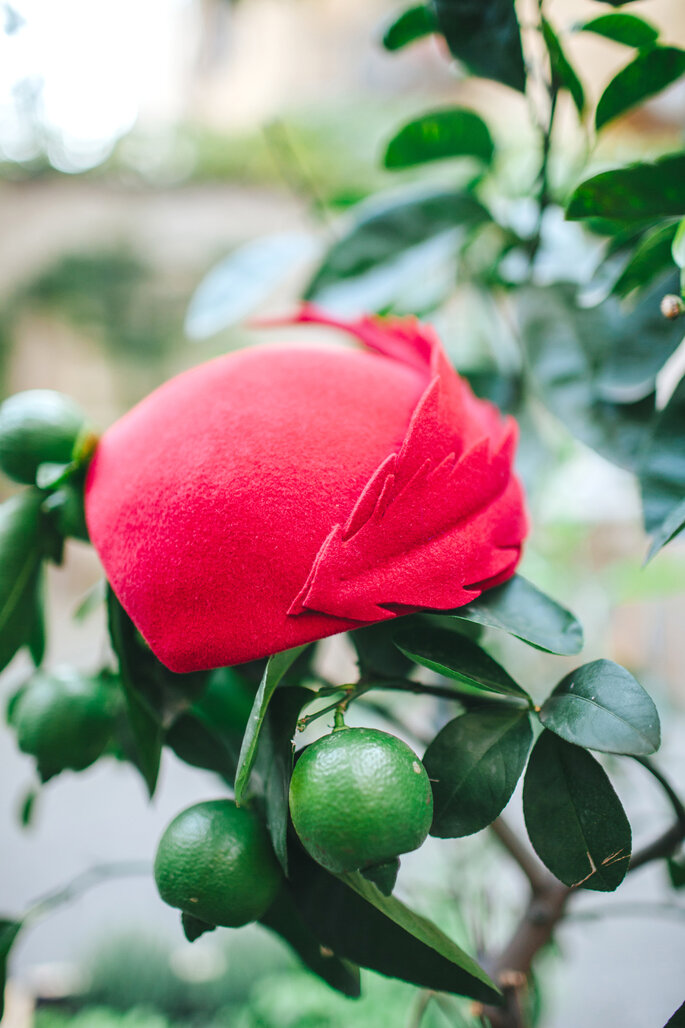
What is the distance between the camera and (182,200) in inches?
98.3

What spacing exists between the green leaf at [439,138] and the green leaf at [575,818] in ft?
1.48

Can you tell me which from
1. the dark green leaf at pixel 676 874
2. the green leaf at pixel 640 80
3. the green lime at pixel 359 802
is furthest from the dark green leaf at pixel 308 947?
the green leaf at pixel 640 80

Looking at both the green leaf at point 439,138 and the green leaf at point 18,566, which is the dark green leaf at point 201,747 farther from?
the green leaf at point 439,138

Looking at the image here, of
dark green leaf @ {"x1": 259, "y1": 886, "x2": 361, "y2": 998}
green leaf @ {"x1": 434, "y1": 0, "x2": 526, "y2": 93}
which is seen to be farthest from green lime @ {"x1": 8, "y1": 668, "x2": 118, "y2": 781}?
green leaf @ {"x1": 434, "y1": 0, "x2": 526, "y2": 93}

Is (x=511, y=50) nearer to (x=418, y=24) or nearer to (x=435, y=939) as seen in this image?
(x=418, y=24)

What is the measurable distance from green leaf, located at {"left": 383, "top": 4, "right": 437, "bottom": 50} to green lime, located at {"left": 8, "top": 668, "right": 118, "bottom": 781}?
0.50m

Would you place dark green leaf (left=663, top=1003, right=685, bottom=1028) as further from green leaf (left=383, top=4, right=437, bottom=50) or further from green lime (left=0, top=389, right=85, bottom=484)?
green leaf (left=383, top=4, right=437, bottom=50)

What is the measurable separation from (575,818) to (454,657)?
0.30 ft

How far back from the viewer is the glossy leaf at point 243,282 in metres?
0.60

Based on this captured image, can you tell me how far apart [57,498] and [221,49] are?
3.33 m

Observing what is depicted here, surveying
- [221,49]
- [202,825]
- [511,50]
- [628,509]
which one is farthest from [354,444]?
[221,49]

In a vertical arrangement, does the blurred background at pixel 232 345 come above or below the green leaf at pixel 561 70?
below

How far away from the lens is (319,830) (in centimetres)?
27

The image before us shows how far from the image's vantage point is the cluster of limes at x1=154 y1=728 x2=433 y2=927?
0.27m
